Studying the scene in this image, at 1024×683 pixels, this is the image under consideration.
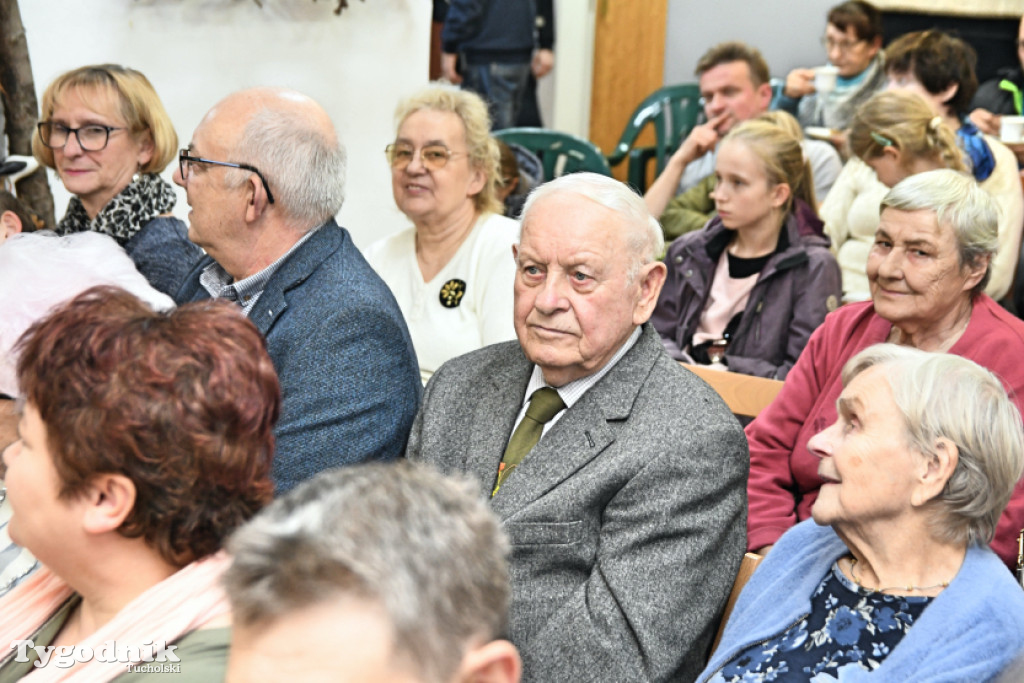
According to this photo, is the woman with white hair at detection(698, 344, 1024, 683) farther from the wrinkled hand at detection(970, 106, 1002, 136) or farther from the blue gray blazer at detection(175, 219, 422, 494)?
the wrinkled hand at detection(970, 106, 1002, 136)

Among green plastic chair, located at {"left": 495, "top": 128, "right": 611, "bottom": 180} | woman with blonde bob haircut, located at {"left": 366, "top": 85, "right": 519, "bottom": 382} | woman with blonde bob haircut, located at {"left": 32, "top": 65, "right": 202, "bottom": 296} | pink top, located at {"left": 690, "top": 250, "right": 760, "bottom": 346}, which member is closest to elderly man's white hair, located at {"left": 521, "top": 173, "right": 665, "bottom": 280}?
woman with blonde bob haircut, located at {"left": 366, "top": 85, "right": 519, "bottom": 382}

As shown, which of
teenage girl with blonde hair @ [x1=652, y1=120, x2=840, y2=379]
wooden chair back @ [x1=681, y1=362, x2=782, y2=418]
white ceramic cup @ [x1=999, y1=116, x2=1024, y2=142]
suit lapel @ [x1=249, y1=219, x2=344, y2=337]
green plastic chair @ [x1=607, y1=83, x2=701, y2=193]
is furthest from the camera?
green plastic chair @ [x1=607, y1=83, x2=701, y2=193]

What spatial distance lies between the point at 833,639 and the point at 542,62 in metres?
5.13

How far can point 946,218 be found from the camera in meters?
2.49

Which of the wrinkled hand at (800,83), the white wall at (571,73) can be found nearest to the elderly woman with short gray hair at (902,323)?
the wrinkled hand at (800,83)

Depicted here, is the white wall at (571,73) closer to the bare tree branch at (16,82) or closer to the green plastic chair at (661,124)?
the green plastic chair at (661,124)

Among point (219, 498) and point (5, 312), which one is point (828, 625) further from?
point (5, 312)

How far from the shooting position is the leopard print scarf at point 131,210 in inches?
111

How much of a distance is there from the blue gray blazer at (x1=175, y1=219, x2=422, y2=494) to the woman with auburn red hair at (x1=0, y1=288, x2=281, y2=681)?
706 mm

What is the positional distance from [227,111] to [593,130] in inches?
195

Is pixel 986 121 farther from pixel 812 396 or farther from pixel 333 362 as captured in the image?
pixel 333 362

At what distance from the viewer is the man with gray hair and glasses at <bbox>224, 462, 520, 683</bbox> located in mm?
825

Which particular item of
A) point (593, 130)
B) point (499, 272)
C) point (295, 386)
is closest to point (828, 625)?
point (295, 386)

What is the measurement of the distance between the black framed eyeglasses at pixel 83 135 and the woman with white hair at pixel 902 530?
203 cm
